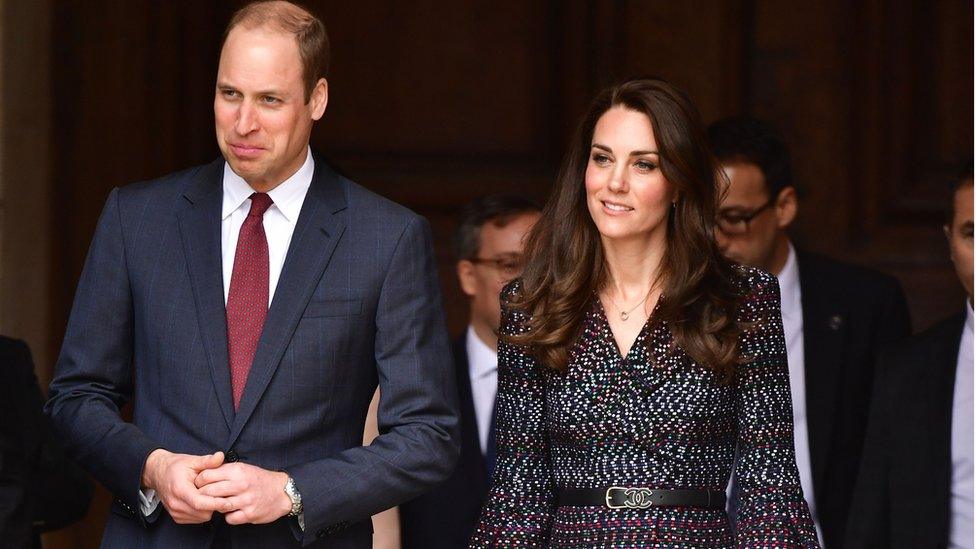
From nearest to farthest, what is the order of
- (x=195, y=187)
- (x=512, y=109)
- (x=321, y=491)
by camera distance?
(x=321, y=491), (x=195, y=187), (x=512, y=109)

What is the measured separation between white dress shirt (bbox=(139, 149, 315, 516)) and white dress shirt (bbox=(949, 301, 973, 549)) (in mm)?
1763

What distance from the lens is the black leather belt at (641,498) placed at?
3.73 m

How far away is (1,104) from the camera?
18.1ft

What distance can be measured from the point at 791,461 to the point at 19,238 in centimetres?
278

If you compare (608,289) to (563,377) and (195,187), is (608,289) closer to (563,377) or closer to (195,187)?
(563,377)

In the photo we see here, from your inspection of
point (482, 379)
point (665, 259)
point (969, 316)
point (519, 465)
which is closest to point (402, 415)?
point (519, 465)

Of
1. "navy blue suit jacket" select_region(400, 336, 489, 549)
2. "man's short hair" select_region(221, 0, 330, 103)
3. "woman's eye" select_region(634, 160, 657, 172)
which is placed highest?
"man's short hair" select_region(221, 0, 330, 103)

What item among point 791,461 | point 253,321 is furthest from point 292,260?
point 791,461

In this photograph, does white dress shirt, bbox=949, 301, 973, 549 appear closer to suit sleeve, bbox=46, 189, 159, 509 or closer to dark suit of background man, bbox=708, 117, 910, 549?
dark suit of background man, bbox=708, 117, 910, 549

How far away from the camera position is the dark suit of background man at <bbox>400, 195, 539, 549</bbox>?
4598mm

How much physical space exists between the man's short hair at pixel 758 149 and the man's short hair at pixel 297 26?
1.75 meters

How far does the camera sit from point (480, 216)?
5.20 metres

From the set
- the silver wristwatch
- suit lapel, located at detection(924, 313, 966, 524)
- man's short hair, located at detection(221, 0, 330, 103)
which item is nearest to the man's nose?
man's short hair, located at detection(221, 0, 330, 103)

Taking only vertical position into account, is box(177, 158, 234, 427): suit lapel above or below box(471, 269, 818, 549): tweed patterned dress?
above
